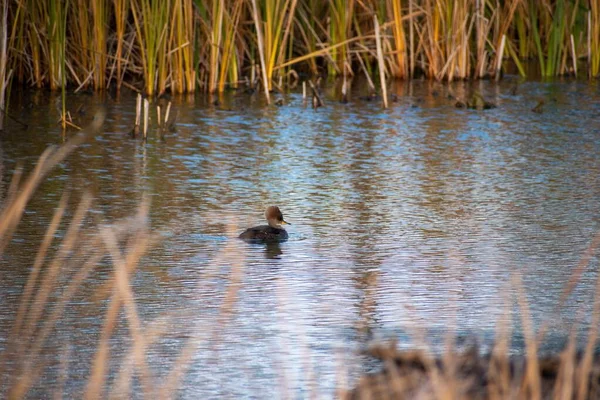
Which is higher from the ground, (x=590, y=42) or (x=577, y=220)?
(x=590, y=42)

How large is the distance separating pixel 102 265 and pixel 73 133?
471 cm

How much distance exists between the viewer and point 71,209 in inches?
310

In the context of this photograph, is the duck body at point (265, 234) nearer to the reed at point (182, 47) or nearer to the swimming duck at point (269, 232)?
the swimming duck at point (269, 232)

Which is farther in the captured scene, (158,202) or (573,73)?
(573,73)

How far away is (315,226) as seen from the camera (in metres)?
7.46

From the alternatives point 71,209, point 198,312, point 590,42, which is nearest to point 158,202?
point 71,209

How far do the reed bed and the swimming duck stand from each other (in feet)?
15.8

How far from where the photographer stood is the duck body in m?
6.92

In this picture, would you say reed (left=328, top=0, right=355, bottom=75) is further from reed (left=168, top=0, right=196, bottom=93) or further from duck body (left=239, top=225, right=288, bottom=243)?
duck body (left=239, top=225, right=288, bottom=243)

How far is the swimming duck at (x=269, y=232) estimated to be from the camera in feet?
22.7

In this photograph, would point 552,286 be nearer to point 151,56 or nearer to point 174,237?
point 174,237

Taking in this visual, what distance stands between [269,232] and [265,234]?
29 millimetres

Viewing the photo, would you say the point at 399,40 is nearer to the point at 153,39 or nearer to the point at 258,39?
the point at 258,39

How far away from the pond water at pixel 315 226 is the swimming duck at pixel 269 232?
0.06 metres
